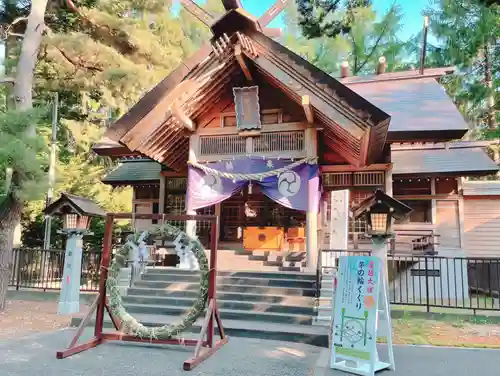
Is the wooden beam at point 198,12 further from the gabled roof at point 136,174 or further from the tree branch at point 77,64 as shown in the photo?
the gabled roof at point 136,174

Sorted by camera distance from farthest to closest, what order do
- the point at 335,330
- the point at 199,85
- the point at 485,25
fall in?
the point at 485,25, the point at 199,85, the point at 335,330

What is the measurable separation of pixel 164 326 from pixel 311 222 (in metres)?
4.78

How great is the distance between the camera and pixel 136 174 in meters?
14.5

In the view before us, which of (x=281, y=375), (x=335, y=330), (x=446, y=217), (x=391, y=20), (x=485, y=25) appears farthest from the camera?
(x=391, y=20)

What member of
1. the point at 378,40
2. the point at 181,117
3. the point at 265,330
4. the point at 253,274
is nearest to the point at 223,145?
the point at 181,117

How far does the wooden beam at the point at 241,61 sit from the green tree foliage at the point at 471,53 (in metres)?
15.1

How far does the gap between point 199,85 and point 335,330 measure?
7.01 m

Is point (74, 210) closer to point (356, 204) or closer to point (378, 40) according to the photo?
point (356, 204)

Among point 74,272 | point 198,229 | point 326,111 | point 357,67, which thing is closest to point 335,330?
point 326,111

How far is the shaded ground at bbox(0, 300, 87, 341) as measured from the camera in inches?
285

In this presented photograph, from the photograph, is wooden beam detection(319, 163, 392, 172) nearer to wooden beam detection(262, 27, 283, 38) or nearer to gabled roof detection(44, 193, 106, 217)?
wooden beam detection(262, 27, 283, 38)

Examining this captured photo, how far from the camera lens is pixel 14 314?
29.0 ft

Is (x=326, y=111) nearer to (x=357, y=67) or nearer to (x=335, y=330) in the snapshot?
(x=335, y=330)

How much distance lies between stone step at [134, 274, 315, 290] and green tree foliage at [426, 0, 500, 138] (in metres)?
16.6
